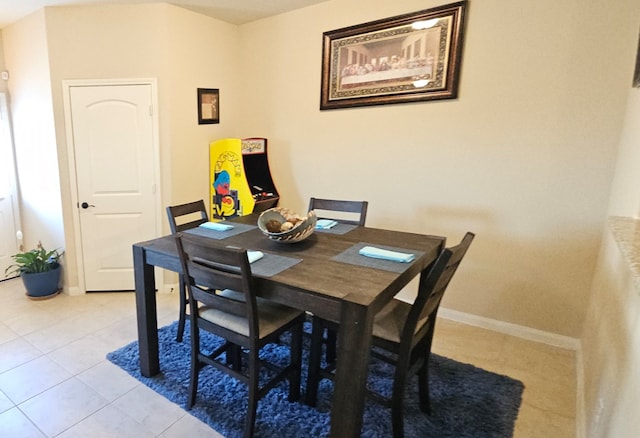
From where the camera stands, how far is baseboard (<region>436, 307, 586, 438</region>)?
86.8 inches

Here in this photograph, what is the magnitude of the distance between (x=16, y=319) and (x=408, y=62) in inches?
150

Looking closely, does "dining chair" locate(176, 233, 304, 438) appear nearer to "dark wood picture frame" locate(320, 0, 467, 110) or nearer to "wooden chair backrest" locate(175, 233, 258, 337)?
"wooden chair backrest" locate(175, 233, 258, 337)

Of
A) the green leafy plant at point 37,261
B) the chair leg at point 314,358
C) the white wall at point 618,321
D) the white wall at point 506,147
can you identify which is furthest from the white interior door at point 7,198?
the white wall at point 618,321

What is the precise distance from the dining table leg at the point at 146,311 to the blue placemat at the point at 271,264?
74 cm

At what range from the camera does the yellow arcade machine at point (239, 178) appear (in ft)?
11.4

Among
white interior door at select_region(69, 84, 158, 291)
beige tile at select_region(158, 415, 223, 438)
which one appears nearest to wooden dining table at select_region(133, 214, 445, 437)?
beige tile at select_region(158, 415, 223, 438)

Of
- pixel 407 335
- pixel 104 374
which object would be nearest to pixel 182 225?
pixel 104 374

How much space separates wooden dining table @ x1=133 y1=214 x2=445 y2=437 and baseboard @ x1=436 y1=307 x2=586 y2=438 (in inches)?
43.4

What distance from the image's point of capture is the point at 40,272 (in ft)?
10.8

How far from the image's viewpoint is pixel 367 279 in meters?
1.60

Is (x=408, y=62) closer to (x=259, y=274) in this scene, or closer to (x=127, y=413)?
(x=259, y=274)

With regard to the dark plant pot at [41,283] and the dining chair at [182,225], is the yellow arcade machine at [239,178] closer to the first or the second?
the dining chair at [182,225]

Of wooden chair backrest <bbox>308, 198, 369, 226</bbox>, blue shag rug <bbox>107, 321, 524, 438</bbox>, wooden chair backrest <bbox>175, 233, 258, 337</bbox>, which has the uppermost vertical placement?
wooden chair backrest <bbox>308, 198, 369, 226</bbox>

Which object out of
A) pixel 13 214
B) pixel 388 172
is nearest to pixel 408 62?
pixel 388 172
